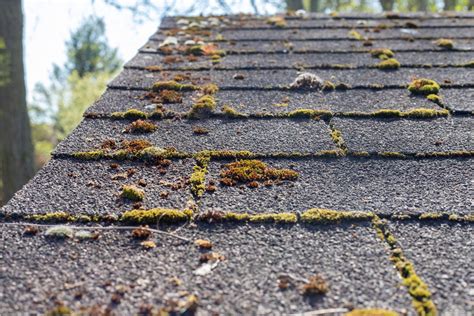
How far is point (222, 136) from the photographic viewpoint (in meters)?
1.94

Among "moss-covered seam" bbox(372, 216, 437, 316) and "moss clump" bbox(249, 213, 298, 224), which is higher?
"moss clump" bbox(249, 213, 298, 224)

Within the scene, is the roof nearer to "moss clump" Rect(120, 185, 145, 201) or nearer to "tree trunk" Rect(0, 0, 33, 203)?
"moss clump" Rect(120, 185, 145, 201)

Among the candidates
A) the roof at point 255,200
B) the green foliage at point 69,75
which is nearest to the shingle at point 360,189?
the roof at point 255,200

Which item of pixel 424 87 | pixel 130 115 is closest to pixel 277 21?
pixel 424 87

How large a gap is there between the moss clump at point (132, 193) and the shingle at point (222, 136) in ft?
1.21

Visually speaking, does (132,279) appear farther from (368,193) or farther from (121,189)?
(368,193)

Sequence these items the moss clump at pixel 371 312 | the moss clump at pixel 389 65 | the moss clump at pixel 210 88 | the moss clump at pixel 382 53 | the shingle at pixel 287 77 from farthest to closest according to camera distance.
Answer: the moss clump at pixel 382 53 → the moss clump at pixel 389 65 → the shingle at pixel 287 77 → the moss clump at pixel 210 88 → the moss clump at pixel 371 312

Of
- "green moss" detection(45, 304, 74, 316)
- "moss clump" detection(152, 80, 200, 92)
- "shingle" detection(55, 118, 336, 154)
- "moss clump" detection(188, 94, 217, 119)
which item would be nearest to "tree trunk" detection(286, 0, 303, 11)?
"moss clump" detection(152, 80, 200, 92)

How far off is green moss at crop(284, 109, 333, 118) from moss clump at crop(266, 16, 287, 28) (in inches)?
86.1

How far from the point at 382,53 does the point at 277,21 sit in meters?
1.39

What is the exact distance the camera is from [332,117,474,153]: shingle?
5.95 feet

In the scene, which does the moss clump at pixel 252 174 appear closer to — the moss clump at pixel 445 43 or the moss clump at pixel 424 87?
the moss clump at pixel 424 87

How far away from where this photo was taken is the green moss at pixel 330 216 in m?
1.36

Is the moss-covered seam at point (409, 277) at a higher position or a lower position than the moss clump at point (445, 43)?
lower
